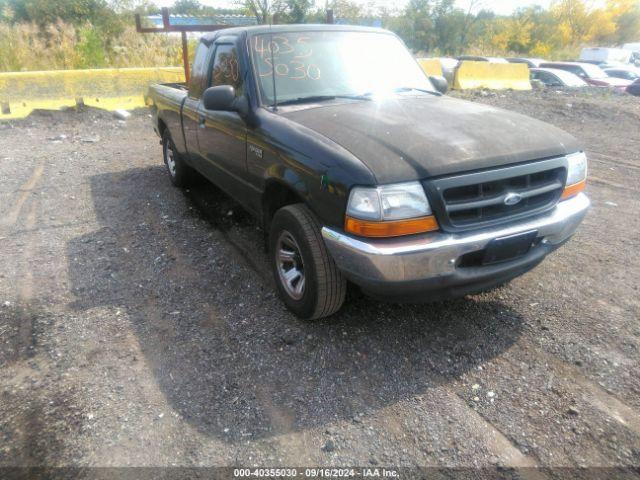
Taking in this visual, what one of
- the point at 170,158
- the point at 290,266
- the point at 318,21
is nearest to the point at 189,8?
the point at 318,21

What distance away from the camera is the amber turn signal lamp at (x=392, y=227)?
2.48 m

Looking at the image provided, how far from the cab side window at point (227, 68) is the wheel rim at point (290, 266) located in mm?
1324

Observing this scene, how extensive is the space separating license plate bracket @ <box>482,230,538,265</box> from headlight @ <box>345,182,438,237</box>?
38 centimetres

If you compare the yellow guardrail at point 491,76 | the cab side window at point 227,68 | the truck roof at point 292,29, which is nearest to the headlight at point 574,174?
the truck roof at point 292,29

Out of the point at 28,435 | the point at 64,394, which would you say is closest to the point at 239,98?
the point at 64,394

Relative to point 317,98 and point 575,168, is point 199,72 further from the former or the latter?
point 575,168

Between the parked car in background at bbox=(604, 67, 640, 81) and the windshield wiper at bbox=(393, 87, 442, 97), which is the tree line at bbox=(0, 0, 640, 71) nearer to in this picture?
the windshield wiper at bbox=(393, 87, 442, 97)

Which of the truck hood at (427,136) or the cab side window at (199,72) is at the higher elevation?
the cab side window at (199,72)

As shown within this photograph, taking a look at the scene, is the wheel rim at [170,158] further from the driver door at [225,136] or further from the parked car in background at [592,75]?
the parked car in background at [592,75]

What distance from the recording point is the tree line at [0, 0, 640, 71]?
484 inches

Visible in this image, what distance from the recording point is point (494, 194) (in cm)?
266

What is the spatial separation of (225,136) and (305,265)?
1628 millimetres

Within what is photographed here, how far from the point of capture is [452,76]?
13.6 meters

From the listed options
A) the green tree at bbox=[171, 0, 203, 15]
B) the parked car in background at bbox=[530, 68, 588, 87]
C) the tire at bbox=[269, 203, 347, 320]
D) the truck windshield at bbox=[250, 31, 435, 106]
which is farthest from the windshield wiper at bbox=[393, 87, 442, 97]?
the green tree at bbox=[171, 0, 203, 15]
